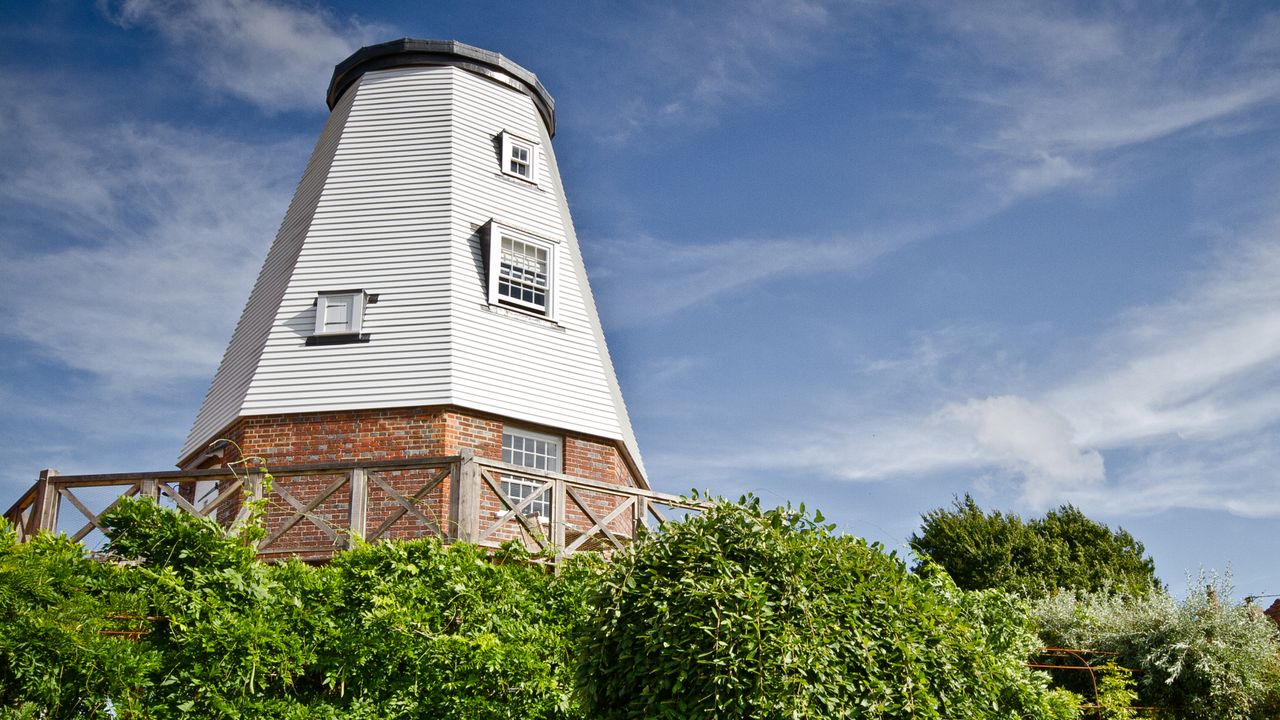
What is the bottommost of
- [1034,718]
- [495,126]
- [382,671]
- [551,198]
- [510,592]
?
[1034,718]

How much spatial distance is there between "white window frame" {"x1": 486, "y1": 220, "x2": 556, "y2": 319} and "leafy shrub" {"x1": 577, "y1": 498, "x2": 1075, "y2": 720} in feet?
30.7

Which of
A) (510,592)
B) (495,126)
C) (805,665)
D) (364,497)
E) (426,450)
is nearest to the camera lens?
(805,665)

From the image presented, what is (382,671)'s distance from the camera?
8.07 metres

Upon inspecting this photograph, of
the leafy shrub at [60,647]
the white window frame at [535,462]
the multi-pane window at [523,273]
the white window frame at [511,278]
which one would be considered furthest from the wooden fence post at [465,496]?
the multi-pane window at [523,273]

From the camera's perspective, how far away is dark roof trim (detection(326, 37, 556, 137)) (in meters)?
18.1

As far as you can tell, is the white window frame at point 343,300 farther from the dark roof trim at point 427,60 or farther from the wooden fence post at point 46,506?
the dark roof trim at point 427,60

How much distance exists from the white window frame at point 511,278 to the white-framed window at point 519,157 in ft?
5.00

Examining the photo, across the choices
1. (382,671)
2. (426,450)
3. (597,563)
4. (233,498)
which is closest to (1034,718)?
(597,563)

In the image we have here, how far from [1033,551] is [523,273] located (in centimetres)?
1647

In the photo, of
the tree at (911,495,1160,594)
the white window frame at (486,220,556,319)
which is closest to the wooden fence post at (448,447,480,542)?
the white window frame at (486,220,556,319)

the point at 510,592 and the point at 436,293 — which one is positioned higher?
the point at 436,293

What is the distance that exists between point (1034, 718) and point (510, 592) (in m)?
4.61

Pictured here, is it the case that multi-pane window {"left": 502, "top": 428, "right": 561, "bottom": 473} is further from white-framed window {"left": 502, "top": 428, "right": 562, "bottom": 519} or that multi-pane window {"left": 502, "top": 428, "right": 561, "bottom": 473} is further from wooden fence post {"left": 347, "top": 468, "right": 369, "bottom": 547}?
wooden fence post {"left": 347, "top": 468, "right": 369, "bottom": 547}

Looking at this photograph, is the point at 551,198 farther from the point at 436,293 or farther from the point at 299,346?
the point at 299,346
